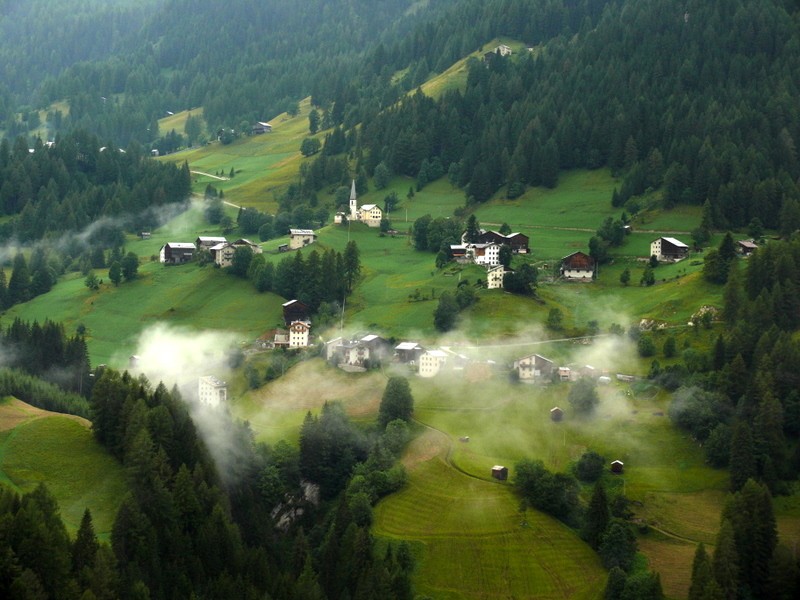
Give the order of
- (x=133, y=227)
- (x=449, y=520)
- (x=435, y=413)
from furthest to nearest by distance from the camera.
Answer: (x=133, y=227) → (x=435, y=413) → (x=449, y=520)

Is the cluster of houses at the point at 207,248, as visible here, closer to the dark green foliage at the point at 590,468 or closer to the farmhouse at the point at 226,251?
the farmhouse at the point at 226,251

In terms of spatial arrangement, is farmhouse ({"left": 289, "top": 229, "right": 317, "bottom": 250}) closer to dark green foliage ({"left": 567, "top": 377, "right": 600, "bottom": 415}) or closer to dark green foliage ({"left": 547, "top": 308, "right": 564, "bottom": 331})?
dark green foliage ({"left": 547, "top": 308, "right": 564, "bottom": 331})

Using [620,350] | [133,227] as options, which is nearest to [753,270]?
[620,350]

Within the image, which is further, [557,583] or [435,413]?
[435,413]

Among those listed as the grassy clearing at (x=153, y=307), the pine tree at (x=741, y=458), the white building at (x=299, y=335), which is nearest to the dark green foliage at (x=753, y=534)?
the pine tree at (x=741, y=458)

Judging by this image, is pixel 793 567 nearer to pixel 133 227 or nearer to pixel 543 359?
pixel 543 359

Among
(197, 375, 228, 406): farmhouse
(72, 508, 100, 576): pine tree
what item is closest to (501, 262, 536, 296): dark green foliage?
(197, 375, 228, 406): farmhouse

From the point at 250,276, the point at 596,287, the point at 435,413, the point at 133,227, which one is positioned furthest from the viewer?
the point at 133,227
